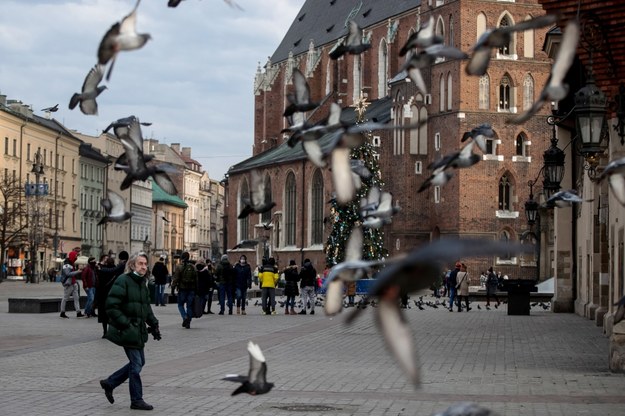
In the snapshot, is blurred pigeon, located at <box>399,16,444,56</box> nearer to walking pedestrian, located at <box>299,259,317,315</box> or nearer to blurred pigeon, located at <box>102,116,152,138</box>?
blurred pigeon, located at <box>102,116,152,138</box>

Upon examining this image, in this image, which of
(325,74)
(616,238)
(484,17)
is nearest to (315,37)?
(325,74)

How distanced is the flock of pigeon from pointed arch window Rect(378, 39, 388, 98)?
84.3 m

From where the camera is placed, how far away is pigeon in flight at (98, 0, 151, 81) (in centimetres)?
444

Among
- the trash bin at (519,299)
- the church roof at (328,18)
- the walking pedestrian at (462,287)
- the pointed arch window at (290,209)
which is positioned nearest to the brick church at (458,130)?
the church roof at (328,18)

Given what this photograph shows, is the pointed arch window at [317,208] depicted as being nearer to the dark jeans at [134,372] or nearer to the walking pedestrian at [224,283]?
the walking pedestrian at [224,283]

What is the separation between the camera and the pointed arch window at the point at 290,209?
313ft

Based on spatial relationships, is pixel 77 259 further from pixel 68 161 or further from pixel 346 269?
pixel 68 161

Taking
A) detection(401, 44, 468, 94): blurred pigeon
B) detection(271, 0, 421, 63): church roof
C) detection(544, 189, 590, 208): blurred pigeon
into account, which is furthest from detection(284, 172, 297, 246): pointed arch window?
detection(401, 44, 468, 94): blurred pigeon

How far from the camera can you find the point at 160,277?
38.8m

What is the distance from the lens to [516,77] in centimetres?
7219

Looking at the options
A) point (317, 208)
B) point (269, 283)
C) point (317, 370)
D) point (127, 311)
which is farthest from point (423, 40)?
point (317, 208)

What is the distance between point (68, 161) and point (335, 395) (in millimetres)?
90342

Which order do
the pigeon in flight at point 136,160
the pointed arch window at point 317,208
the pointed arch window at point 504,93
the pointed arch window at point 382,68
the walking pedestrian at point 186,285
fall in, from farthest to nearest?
the pointed arch window at point 317,208 → the pointed arch window at point 382,68 → the pointed arch window at point 504,93 → the walking pedestrian at point 186,285 → the pigeon in flight at point 136,160

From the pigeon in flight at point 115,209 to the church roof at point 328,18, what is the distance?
81185 mm
